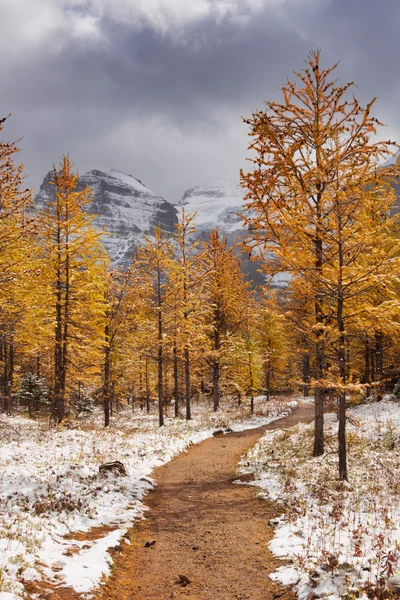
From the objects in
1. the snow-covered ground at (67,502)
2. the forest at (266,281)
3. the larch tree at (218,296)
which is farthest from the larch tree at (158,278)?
the snow-covered ground at (67,502)

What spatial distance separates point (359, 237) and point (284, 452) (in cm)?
856

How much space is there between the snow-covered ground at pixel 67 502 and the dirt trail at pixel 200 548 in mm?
373

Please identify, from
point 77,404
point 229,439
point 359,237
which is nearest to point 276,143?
point 359,237

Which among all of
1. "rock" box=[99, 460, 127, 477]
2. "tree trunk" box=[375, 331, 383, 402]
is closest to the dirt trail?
"rock" box=[99, 460, 127, 477]

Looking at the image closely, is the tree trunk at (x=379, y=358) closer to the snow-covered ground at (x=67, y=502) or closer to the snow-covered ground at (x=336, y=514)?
the snow-covered ground at (x=336, y=514)

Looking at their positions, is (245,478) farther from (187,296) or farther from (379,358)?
(187,296)

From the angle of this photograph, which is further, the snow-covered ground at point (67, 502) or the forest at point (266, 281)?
the forest at point (266, 281)

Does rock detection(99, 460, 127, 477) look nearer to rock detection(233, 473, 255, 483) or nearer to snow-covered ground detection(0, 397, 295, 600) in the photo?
snow-covered ground detection(0, 397, 295, 600)

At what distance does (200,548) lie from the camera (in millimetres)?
6984

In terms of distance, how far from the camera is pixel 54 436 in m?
15.3

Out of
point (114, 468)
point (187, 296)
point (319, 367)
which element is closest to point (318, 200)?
point (319, 367)

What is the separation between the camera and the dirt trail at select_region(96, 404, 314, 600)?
552 centimetres

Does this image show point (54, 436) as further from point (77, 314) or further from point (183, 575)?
point (183, 575)

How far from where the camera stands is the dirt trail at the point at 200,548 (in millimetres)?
5520
